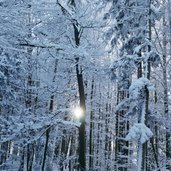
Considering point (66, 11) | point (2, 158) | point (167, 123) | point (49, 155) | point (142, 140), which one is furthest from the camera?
point (2, 158)

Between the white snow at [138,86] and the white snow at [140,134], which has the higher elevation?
the white snow at [138,86]

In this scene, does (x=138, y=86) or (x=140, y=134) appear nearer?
(x=140, y=134)

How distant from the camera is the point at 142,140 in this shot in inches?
398

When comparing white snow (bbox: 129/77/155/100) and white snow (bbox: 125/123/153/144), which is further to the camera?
white snow (bbox: 129/77/155/100)

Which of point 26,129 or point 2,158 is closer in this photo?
point 26,129

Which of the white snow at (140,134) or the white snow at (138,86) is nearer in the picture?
the white snow at (140,134)

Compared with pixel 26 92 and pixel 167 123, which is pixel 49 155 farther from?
pixel 167 123

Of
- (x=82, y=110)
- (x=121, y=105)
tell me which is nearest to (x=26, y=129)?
(x=82, y=110)

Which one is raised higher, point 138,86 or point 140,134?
point 138,86

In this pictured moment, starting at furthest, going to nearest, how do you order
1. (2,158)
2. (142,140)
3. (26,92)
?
(2,158), (26,92), (142,140)

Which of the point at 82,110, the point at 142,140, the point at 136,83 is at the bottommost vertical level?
the point at 142,140

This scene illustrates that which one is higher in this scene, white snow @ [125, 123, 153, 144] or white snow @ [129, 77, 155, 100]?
white snow @ [129, 77, 155, 100]

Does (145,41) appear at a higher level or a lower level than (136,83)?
higher

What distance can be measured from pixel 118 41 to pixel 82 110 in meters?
3.56
